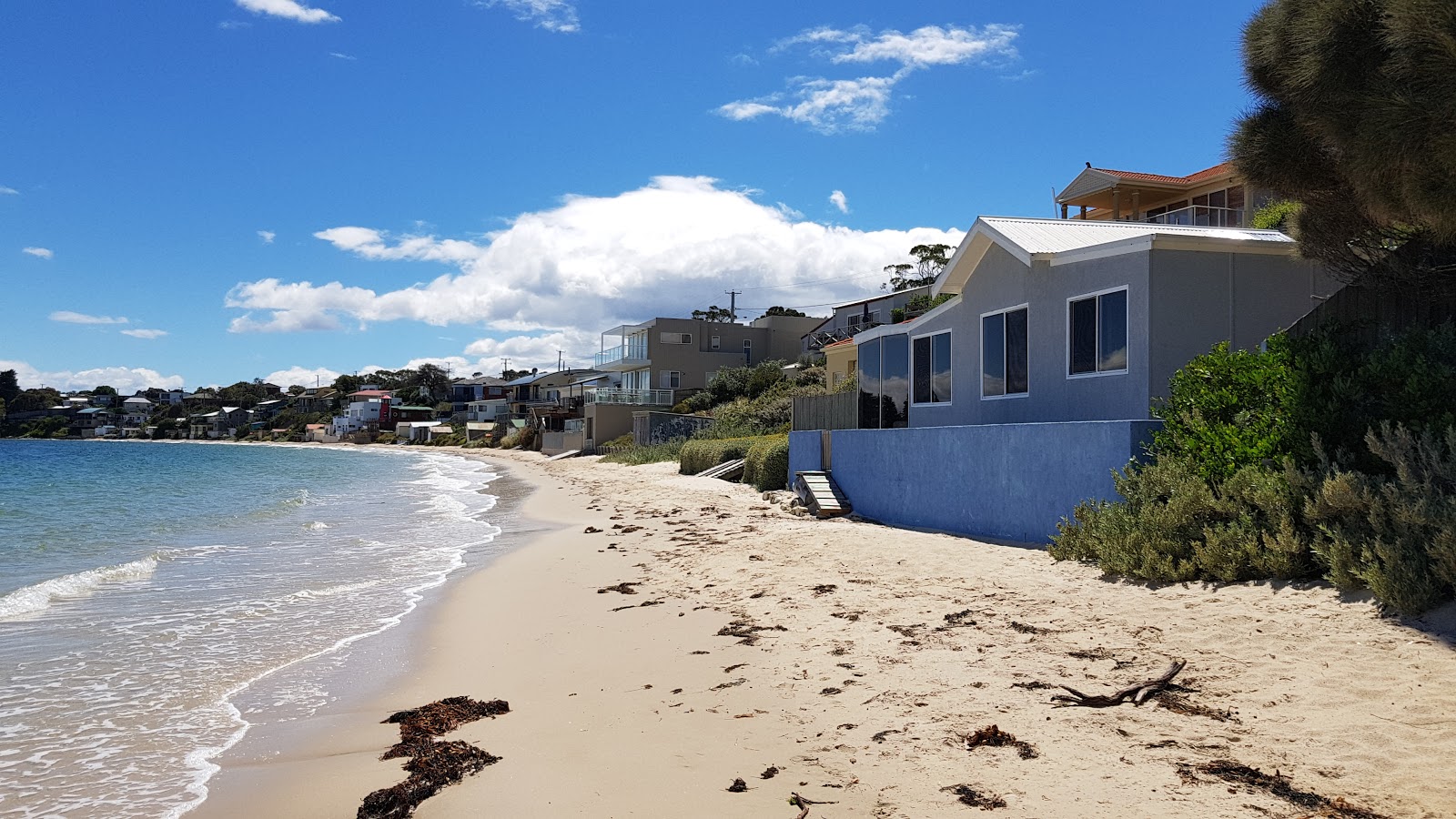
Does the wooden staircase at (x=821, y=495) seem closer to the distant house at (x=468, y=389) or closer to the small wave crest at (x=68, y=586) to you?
the small wave crest at (x=68, y=586)

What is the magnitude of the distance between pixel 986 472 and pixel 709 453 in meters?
18.8

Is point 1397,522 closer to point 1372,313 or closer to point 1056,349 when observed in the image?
point 1372,313

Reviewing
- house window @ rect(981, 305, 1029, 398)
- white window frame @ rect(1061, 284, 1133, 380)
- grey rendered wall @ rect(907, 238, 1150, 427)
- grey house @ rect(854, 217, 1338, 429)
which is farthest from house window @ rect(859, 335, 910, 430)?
white window frame @ rect(1061, 284, 1133, 380)

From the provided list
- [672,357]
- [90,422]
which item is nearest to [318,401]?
[90,422]

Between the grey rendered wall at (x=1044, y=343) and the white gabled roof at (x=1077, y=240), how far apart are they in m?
0.26

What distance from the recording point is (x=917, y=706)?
22.7ft

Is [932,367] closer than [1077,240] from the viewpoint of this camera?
No

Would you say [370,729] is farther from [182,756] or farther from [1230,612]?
[1230,612]

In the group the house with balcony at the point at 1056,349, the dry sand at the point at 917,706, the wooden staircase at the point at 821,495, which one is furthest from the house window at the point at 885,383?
the dry sand at the point at 917,706

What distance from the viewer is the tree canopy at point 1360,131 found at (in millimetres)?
8258

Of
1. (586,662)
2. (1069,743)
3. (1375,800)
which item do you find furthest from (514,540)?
(1375,800)

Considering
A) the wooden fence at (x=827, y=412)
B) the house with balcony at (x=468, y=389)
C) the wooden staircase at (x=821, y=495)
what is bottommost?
the wooden staircase at (x=821, y=495)

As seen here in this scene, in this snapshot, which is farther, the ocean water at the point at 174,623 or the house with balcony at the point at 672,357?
the house with balcony at the point at 672,357

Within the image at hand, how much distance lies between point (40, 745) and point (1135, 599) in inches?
365
